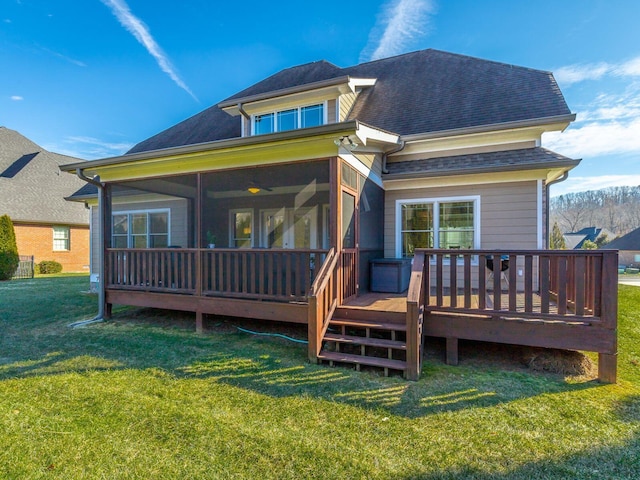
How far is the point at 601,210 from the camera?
54.0 m

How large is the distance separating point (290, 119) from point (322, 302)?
610 cm

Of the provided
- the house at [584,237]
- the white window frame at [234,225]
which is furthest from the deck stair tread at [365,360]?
the house at [584,237]

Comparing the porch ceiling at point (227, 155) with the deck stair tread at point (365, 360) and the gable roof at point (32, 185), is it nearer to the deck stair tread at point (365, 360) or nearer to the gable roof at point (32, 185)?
the deck stair tread at point (365, 360)

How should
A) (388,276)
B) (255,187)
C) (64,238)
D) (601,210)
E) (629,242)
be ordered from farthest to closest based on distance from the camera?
(601,210), (629,242), (64,238), (255,187), (388,276)

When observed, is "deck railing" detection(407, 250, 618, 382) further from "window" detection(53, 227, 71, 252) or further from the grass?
"window" detection(53, 227, 71, 252)

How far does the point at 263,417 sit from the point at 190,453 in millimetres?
685

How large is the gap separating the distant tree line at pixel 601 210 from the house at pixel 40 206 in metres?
58.9

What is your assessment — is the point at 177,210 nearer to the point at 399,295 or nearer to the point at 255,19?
the point at 255,19

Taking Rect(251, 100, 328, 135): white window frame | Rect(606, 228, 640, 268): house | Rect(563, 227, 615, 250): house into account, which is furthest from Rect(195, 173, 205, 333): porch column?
Rect(563, 227, 615, 250): house

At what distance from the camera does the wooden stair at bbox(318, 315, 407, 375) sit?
399 centimetres

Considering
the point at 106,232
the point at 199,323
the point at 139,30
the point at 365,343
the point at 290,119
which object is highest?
the point at 139,30

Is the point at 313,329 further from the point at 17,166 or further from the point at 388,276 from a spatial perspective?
the point at 17,166

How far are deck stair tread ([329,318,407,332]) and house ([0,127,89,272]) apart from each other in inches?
753

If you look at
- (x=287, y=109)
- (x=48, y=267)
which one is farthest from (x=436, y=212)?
(x=48, y=267)
